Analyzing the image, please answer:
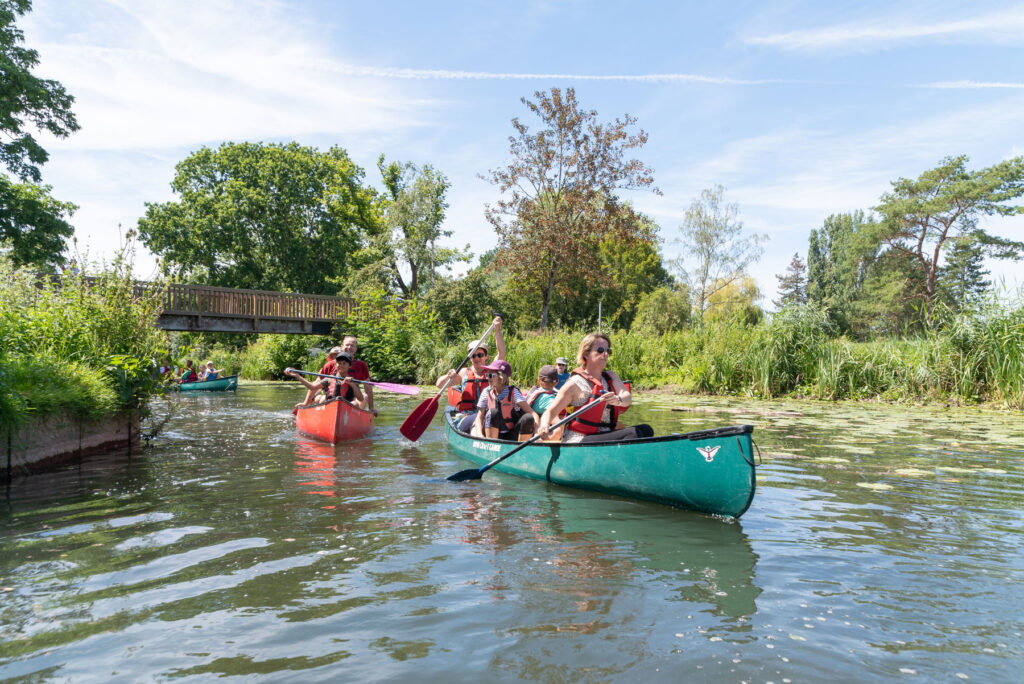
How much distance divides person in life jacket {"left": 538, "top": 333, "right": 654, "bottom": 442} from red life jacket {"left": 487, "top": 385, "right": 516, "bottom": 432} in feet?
5.19

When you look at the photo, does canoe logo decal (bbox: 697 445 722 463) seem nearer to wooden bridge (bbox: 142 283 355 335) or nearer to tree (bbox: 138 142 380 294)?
wooden bridge (bbox: 142 283 355 335)

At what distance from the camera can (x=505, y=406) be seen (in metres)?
7.71

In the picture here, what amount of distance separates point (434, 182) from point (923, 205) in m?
26.1

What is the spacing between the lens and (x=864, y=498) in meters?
Answer: 5.68

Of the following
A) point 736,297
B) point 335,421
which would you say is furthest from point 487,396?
point 736,297

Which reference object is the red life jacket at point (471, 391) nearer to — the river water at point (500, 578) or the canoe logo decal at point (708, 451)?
the river water at point (500, 578)

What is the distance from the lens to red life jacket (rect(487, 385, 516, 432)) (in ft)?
25.2

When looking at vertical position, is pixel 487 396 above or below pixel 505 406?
above

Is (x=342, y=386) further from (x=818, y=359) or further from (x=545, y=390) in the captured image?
(x=818, y=359)

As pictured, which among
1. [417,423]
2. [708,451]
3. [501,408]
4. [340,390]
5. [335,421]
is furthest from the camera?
[340,390]

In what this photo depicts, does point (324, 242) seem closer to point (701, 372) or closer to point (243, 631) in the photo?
point (701, 372)

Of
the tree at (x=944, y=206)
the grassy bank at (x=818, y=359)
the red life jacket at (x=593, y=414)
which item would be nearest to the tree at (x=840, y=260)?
the tree at (x=944, y=206)

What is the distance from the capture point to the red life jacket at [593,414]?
5.91 m

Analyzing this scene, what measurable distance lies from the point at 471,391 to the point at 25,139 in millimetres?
19322
